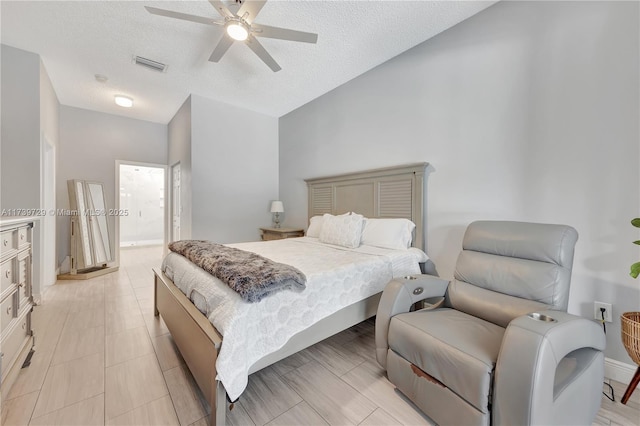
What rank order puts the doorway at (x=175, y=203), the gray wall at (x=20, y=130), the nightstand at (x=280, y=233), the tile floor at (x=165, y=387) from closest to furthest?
the tile floor at (x=165, y=387)
the gray wall at (x=20, y=130)
the nightstand at (x=280, y=233)
the doorway at (x=175, y=203)

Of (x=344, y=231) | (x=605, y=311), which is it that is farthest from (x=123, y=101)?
(x=605, y=311)

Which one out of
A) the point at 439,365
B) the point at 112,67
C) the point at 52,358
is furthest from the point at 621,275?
the point at 112,67

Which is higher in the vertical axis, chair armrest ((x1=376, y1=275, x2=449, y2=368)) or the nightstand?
the nightstand

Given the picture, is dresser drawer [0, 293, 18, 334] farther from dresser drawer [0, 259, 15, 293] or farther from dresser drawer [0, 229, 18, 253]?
dresser drawer [0, 229, 18, 253]

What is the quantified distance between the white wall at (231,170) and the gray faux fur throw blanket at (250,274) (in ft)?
7.72

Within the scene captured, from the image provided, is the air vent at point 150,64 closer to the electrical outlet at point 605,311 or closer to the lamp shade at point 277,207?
the lamp shade at point 277,207

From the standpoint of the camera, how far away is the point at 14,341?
1.51 metres

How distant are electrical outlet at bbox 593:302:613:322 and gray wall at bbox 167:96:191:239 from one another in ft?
15.0

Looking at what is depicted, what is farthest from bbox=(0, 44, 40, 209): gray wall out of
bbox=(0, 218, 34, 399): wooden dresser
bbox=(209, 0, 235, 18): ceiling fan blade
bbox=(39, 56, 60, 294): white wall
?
bbox=(209, 0, 235, 18): ceiling fan blade

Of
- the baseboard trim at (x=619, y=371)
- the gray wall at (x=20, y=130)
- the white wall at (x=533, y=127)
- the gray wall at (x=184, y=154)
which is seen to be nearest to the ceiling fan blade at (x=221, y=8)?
the white wall at (x=533, y=127)

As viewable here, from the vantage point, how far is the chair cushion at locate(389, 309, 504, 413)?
1082 millimetres

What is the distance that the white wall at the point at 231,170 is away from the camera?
387 centimetres

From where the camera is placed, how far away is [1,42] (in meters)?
2.63

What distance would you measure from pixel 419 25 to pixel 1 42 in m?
4.39
